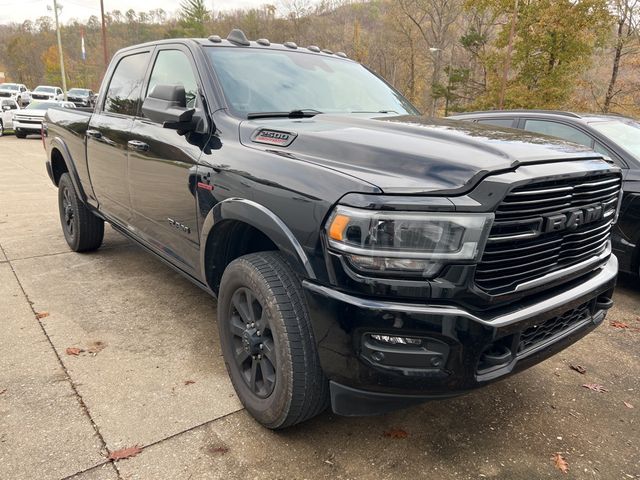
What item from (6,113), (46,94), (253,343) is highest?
(46,94)

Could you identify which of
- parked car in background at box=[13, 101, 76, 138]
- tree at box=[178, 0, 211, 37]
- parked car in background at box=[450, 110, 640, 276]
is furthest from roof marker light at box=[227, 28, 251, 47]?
tree at box=[178, 0, 211, 37]

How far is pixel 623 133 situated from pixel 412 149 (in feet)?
12.9

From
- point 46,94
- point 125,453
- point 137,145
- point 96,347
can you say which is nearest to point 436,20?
point 46,94

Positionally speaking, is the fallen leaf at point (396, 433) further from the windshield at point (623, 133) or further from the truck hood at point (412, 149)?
the windshield at point (623, 133)

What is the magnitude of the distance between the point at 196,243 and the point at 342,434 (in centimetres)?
133

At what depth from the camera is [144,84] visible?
3.62 metres

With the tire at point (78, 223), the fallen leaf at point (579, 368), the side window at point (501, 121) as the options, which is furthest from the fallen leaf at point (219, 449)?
the side window at point (501, 121)

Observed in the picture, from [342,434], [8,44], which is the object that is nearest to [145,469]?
[342,434]

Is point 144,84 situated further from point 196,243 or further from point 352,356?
point 352,356

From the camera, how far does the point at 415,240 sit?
177 cm

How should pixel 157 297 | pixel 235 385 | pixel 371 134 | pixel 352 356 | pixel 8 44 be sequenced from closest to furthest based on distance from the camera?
pixel 352 356 < pixel 371 134 < pixel 235 385 < pixel 157 297 < pixel 8 44

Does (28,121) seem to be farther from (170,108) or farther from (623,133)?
(623,133)

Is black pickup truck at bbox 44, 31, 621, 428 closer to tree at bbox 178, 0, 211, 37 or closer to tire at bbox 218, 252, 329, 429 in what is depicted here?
tire at bbox 218, 252, 329, 429

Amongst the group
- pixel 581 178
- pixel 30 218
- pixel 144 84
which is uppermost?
pixel 144 84
